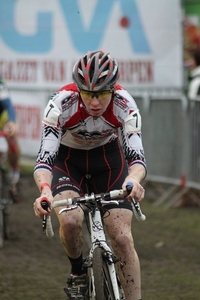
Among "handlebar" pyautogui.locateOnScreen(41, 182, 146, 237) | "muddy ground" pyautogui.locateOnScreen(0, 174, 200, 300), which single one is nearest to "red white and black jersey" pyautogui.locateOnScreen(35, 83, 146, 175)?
"handlebar" pyautogui.locateOnScreen(41, 182, 146, 237)

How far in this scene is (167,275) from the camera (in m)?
8.18

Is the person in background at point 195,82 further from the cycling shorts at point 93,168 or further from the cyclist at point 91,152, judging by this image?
the cyclist at point 91,152

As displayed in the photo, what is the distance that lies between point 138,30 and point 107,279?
28.3ft

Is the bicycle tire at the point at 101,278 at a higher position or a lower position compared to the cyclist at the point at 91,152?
lower

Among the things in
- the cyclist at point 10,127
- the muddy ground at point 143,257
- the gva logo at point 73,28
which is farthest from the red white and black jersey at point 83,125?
the gva logo at point 73,28

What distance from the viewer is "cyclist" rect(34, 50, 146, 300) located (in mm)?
5684

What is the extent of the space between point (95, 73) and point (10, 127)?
4.07m

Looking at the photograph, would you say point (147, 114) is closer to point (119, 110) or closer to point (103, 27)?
point (103, 27)

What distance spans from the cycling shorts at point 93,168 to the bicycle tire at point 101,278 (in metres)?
0.89

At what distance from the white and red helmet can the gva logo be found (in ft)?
25.5

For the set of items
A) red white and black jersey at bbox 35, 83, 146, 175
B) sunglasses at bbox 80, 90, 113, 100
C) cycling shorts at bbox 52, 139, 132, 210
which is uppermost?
sunglasses at bbox 80, 90, 113, 100

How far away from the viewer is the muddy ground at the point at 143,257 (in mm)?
7508

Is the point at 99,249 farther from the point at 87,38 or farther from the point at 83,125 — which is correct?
the point at 87,38

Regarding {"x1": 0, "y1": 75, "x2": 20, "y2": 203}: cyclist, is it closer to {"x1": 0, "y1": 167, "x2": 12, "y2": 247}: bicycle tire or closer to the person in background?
{"x1": 0, "y1": 167, "x2": 12, "y2": 247}: bicycle tire
